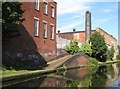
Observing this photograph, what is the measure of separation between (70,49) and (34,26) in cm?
1772

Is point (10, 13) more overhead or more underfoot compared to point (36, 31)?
more overhead

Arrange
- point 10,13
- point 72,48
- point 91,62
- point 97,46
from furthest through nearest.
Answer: point 97,46
point 72,48
point 91,62
point 10,13

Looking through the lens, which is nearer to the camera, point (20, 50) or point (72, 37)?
point (20, 50)

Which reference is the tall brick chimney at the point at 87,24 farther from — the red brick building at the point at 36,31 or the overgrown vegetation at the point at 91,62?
the red brick building at the point at 36,31

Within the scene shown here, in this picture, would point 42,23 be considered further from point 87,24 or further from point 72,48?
point 87,24

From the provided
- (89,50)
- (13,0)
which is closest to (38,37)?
(13,0)

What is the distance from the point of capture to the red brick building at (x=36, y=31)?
111ft

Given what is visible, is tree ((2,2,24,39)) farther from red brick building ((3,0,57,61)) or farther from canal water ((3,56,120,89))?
red brick building ((3,0,57,61))

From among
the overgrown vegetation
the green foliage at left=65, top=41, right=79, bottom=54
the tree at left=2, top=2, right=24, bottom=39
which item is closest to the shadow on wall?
the tree at left=2, top=2, right=24, bottom=39

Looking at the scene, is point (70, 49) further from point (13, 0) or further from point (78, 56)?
point (13, 0)

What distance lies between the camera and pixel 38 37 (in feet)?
131

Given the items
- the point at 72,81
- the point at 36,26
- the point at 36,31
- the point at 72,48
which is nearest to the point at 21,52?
the point at 36,31

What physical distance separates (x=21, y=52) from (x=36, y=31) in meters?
6.11

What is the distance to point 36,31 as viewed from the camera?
39.8m
